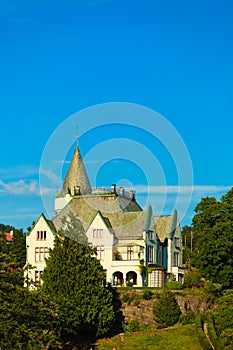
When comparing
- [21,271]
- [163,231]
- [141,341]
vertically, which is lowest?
[141,341]

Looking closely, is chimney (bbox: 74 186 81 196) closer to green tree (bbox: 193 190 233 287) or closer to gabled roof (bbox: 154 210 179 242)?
gabled roof (bbox: 154 210 179 242)

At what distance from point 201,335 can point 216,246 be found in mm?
13532

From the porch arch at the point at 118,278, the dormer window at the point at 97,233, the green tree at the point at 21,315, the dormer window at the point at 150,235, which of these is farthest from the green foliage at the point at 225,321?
the dormer window at the point at 97,233

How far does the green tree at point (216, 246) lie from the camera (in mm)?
63844

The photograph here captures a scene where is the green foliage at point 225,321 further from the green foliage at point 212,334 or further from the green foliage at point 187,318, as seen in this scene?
the green foliage at point 187,318

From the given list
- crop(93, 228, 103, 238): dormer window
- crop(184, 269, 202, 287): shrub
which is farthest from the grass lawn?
crop(93, 228, 103, 238): dormer window

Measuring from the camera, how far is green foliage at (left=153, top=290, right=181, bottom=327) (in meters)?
58.4

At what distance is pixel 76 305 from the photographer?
54.2 metres

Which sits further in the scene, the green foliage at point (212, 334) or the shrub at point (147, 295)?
the shrub at point (147, 295)

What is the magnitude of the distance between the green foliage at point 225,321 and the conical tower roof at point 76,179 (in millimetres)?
28415

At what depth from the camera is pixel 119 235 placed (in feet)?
236

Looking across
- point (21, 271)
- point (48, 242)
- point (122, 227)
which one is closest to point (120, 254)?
point (122, 227)

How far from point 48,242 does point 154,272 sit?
440 inches

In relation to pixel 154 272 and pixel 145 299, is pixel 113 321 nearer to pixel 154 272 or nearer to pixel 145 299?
pixel 145 299
